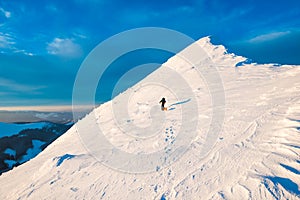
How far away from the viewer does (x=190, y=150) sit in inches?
501

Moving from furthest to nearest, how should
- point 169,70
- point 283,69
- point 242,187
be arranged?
point 169,70
point 283,69
point 242,187

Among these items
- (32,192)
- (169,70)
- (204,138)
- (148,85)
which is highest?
(169,70)

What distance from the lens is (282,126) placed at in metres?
12.2

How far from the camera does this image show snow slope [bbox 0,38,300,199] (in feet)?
32.1

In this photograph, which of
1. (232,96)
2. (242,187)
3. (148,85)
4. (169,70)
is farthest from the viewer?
(169,70)

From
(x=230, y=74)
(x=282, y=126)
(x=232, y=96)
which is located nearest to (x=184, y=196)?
(x=282, y=126)

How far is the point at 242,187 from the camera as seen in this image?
9.02 m

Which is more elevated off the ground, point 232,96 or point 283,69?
point 283,69

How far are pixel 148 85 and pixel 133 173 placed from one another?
15.3m

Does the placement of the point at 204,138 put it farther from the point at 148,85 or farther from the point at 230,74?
the point at 148,85

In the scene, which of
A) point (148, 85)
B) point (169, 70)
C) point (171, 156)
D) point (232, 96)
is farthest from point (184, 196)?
point (169, 70)

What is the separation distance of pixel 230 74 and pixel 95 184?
646 inches

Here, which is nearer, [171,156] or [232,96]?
[171,156]

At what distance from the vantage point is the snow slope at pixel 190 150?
9773 mm
